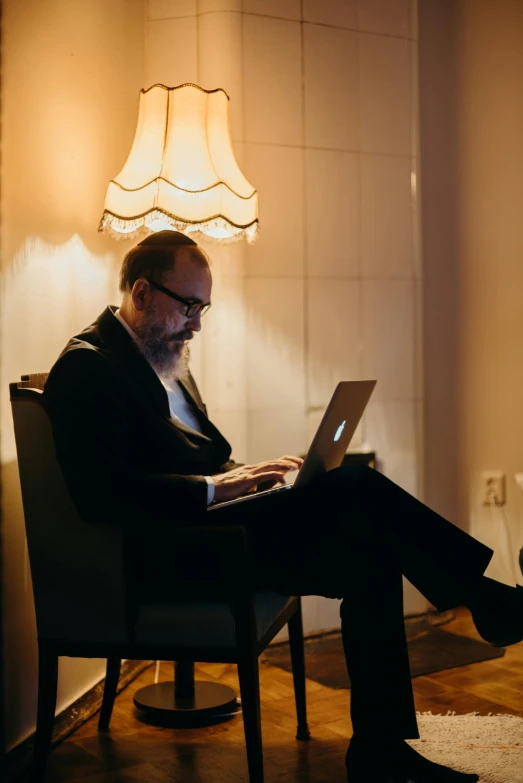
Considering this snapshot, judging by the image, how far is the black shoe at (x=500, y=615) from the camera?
1823mm

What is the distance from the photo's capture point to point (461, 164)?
10.8 feet

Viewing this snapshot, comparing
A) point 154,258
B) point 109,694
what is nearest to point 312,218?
point 154,258

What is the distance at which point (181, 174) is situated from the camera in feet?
7.35

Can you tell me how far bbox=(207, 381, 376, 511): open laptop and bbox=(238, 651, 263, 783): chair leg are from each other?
0.33 m

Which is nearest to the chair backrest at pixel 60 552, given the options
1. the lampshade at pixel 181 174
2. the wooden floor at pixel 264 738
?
the wooden floor at pixel 264 738

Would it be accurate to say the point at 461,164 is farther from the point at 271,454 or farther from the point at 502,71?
the point at 271,454

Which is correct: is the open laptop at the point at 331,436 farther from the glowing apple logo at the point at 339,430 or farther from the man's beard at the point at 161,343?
the man's beard at the point at 161,343

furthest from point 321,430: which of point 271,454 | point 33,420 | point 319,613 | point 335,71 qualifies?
point 335,71

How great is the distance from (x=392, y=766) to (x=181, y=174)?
1.42 meters

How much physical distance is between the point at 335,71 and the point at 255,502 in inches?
66.8

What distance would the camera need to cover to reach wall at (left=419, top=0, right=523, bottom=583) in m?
3.29

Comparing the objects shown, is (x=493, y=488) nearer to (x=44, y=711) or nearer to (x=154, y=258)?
(x=154, y=258)

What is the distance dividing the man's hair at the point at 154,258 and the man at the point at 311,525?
5.4 inches

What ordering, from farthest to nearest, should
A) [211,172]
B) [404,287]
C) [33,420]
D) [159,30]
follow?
1. [404,287]
2. [159,30]
3. [211,172]
4. [33,420]
